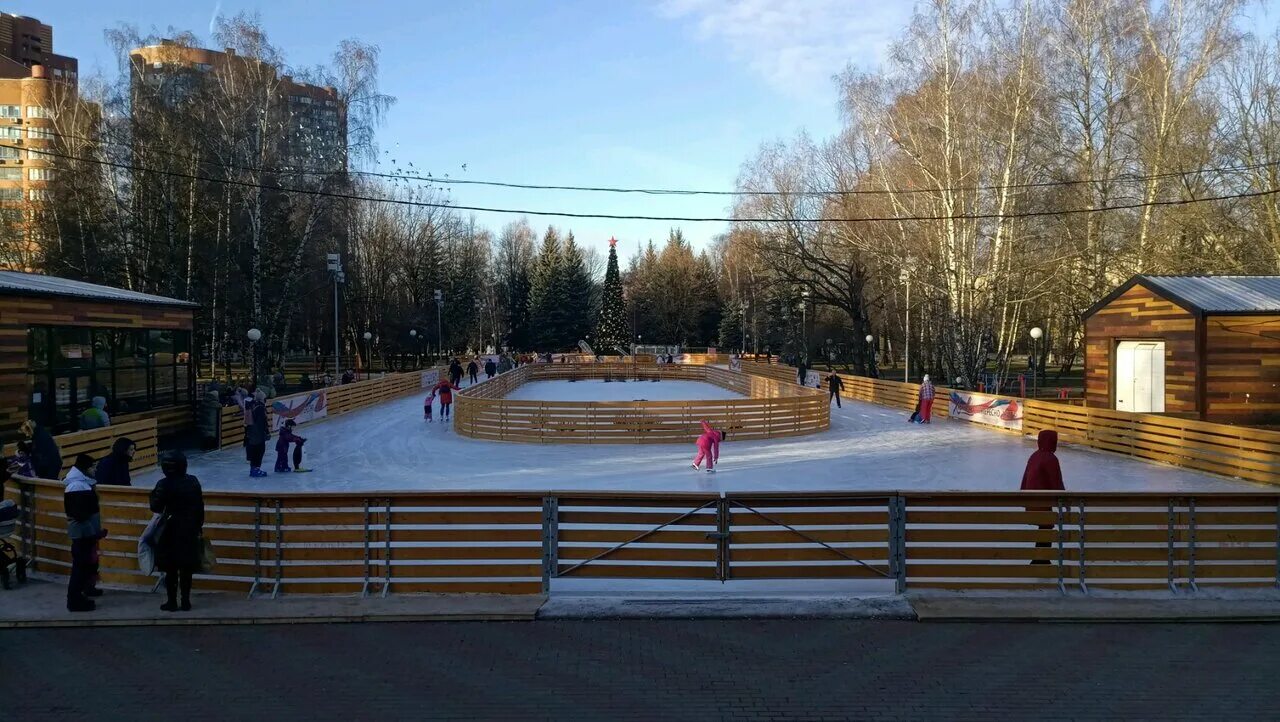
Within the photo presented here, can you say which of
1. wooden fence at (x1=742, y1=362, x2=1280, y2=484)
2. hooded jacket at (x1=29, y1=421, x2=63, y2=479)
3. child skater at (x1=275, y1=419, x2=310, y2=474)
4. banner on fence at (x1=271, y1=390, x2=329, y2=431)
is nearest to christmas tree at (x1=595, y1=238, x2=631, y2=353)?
banner on fence at (x1=271, y1=390, x2=329, y2=431)

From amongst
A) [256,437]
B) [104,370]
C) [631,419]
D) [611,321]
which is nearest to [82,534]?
[256,437]

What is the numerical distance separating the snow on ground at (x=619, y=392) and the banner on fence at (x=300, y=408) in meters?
9.05

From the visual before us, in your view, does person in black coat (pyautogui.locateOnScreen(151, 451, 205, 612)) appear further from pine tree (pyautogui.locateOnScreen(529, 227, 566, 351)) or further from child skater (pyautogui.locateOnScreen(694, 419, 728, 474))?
pine tree (pyautogui.locateOnScreen(529, 227, 566, 351))

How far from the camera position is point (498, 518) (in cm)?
692

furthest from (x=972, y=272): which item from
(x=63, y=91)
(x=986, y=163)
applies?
(x=63, y=91)

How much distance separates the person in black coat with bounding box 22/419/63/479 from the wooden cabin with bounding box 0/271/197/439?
19.7 feet

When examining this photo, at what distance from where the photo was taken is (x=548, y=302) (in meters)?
76.6

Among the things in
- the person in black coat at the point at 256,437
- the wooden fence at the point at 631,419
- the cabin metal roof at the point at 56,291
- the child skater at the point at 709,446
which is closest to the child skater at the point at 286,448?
→ the person in black coat at the point at 256,437

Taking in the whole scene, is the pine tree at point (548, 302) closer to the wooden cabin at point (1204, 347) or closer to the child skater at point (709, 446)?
the wooden cabin at point (1204, 347)

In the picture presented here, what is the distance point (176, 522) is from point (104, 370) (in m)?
14.0

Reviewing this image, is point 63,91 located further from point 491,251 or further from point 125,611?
point 491,251

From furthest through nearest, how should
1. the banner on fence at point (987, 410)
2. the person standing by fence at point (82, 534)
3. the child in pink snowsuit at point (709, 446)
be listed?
the banner on fence at point (987, 410) < the child in pink snowsuit at point (709, 446) < the person standing by fence at point (82, 534)

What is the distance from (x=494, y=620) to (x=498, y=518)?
86 cm

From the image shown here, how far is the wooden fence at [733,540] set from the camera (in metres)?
6.91
